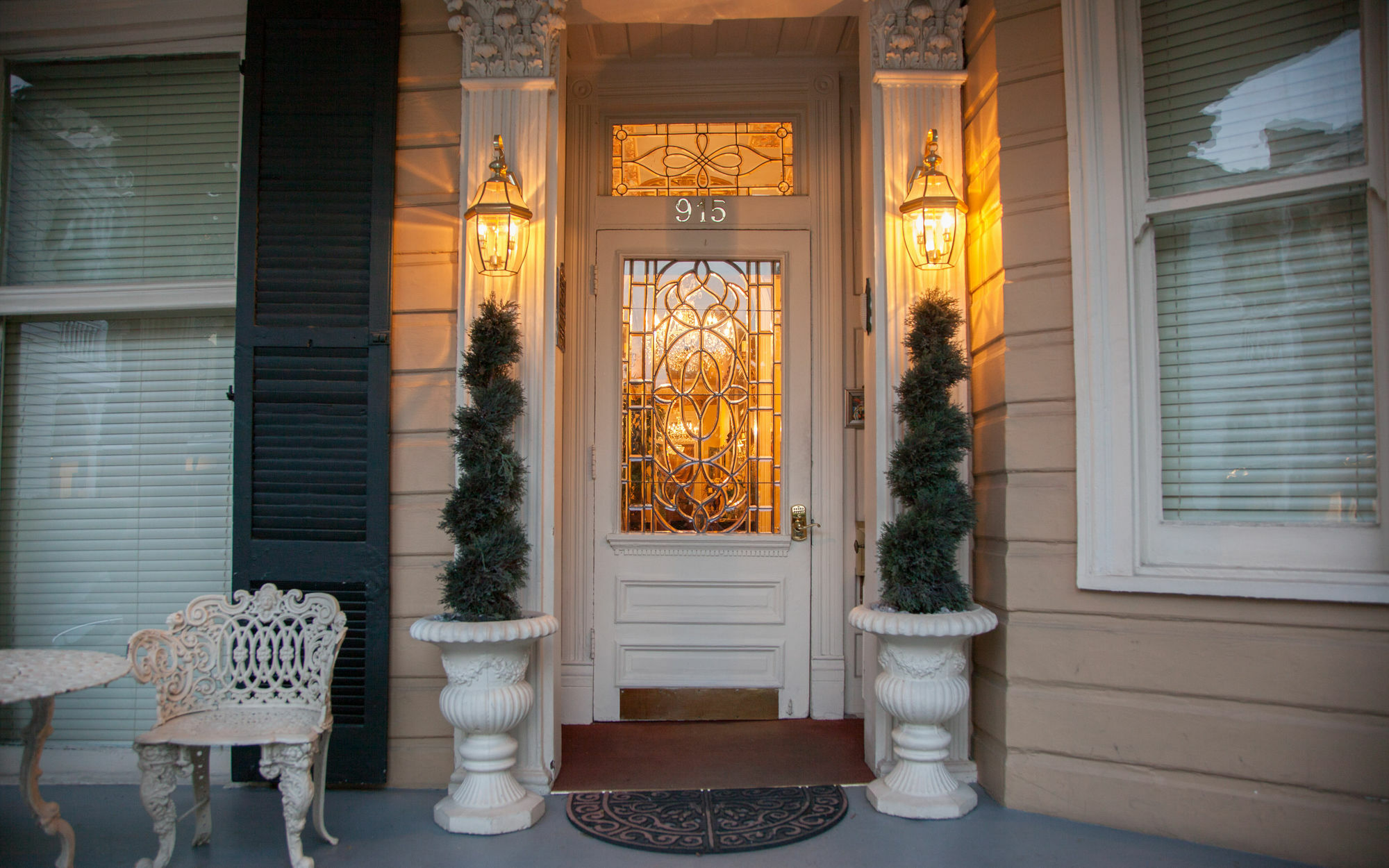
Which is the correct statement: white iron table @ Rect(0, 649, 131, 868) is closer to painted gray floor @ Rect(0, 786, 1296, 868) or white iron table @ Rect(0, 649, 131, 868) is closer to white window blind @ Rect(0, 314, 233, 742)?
painted gray floor @ Rect(0, 786, 1296, 868)

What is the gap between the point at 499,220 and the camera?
3043mm

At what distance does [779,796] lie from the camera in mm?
3043

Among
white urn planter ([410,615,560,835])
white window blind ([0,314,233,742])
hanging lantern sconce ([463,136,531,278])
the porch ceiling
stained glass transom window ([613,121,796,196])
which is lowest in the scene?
white urn planter ([410,615,560,835])

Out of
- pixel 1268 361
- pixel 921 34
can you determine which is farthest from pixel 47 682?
pixel 1268 361

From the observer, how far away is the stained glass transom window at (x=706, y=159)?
13.9 ft

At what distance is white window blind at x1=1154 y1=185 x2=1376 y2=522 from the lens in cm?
259

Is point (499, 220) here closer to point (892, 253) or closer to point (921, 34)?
point (892, 253)

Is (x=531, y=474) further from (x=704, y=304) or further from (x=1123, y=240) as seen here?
(x=1123, y=240)

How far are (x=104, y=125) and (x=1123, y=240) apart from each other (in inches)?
159

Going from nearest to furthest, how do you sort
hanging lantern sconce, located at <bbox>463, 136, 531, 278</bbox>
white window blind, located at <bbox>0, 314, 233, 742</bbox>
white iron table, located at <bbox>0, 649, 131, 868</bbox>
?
white iron table, located at <bbox>0, 649, 131, 868</bbox> < hanging lantern sconce, located at <bbox>463, 136, 531, 278</bbox> < white window blind, located at <bbox>0, 314, 233, 742</bbox>

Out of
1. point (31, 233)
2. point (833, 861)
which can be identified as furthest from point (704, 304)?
point (31, 233)

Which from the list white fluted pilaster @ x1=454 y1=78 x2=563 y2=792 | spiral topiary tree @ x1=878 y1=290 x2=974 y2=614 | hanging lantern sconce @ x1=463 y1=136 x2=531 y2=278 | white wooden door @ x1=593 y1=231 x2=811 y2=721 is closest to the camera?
spiral topiary tree @ x1=878 y1=290 x2=974 y2=614

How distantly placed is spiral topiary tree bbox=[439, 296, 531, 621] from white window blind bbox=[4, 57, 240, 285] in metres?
1.30

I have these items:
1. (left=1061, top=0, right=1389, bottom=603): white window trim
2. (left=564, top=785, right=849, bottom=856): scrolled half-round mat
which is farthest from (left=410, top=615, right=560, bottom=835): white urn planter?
(left=1061, top=0, right=1389, bottom=603): white window trim
